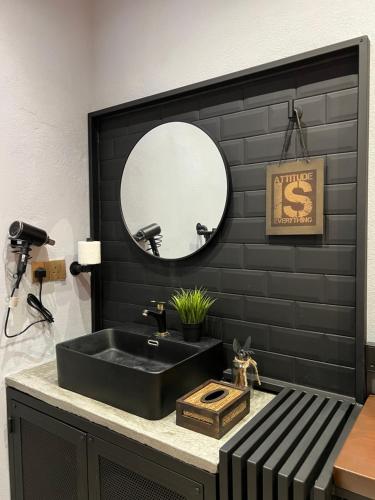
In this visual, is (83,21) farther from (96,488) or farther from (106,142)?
(96,488)

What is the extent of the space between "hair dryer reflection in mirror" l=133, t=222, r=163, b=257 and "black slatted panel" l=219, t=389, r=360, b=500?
3.12 ft

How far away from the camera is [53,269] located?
1963 millimetres

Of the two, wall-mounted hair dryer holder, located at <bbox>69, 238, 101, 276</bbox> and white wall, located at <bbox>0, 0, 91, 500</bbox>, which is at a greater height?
white wall, located at <bbox>0, 0, 91, 500</bbox>

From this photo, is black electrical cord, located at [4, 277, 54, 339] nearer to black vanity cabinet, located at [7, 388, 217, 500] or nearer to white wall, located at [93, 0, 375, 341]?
black vanity cabinet, located at [7, 388, 217, 500]

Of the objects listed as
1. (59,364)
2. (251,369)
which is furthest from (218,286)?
(59,364)

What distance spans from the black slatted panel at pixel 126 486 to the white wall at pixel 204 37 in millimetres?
917

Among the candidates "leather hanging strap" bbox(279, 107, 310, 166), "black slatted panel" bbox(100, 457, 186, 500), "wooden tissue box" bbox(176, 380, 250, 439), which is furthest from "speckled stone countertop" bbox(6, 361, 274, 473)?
"leather hanging strap" bbox(279, 107, 310, 166)

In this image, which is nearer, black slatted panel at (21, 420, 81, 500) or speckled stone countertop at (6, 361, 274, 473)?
speckled stone countertop at (6, 361, 274, 473)

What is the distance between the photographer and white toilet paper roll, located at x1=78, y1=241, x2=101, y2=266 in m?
2.00

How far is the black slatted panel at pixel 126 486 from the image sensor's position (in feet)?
4.07

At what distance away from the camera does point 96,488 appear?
1413mm

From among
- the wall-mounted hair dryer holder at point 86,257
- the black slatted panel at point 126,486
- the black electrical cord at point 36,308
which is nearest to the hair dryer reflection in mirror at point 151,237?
the wall-mounted hair dryer holder at point 86,257

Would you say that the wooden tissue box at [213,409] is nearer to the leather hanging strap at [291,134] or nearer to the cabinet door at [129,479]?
the cabinet door at [129,479]

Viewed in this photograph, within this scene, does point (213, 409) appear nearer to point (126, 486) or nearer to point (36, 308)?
point (126, 486)
